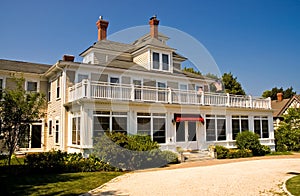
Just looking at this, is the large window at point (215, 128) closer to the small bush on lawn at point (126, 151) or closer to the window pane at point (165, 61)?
the window pane at point (165, 61)

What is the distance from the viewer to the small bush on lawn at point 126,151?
1401cm

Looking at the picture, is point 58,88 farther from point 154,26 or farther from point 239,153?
point 239,153

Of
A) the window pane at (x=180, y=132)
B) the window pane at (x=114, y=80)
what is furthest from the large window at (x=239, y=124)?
the window pane at (x=114, y=80)

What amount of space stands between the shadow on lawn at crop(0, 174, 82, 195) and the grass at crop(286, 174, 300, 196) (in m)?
7.91

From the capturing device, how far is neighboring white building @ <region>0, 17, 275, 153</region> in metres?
16.1

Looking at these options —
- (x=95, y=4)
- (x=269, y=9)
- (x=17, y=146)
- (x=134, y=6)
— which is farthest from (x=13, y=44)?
(x=269, y=9)

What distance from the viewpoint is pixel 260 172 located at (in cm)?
1248

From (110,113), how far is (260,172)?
9410 mm

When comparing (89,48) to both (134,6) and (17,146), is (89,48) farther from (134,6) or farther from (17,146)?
(17,146)

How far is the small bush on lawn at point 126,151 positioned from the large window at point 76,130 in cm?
161

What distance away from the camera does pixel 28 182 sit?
9.94 metres

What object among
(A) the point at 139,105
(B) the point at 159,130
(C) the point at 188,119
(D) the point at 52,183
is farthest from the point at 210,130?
(D) the point at 52,183

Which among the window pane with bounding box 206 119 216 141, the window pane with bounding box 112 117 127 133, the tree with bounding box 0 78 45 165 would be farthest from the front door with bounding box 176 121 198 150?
the tree with bounding box 0 78 45 165

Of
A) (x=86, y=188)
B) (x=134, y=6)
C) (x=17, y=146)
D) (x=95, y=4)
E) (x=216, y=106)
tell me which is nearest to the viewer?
(x=86, y=188)
